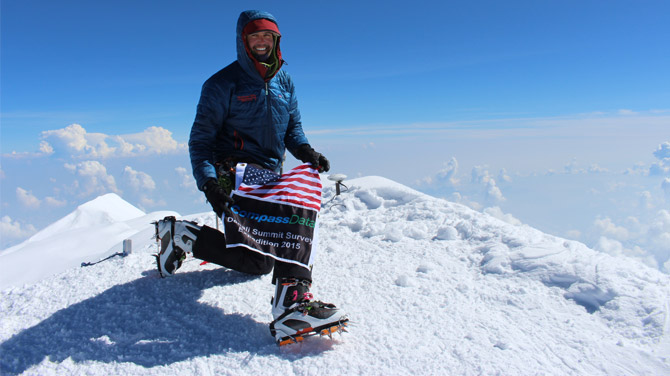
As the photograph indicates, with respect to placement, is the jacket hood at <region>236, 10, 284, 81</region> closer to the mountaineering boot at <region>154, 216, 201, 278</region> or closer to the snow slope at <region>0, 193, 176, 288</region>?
the mountaineering boot at <region>154, 216, 201, 278</region>

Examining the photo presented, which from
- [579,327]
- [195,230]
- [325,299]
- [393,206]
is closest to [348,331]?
[325,299]

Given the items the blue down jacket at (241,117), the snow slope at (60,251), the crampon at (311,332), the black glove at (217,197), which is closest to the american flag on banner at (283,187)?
the black glove at (217,197)

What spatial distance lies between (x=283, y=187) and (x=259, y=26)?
1324 millimetres

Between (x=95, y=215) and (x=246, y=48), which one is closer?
(x=246, y=48)

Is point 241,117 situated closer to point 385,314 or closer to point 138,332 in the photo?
point 138,332

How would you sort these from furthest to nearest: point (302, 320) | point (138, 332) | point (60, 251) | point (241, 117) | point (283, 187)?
point (60, 251) < point (241, 117) < point (283, 187) < point (138, 332) < point (302, 320)

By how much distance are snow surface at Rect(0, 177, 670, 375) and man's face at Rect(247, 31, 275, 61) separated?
205cm

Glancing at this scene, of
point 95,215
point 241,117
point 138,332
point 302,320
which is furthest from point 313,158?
point 95,215

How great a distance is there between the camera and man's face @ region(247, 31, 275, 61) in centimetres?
309

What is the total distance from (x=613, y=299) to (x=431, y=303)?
1.63 metres

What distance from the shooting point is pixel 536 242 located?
448cm

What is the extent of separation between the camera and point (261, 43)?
312 cm

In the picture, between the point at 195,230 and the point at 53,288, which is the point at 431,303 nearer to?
the point at 195,230

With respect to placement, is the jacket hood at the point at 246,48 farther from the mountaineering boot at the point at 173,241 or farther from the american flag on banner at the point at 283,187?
the mountaineering boot at the point at 173,241
